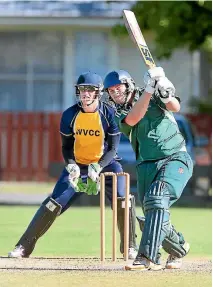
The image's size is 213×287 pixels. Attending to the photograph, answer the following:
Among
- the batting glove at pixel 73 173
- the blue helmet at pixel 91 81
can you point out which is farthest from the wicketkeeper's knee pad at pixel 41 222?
the blue helmet at pixel 91 81

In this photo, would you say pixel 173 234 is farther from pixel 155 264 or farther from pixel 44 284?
pixel 44 284

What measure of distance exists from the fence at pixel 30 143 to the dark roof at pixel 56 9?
2.93 m

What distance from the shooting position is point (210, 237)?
1245 cm

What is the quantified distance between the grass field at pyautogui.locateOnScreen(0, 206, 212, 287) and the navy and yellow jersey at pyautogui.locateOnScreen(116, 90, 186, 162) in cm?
101

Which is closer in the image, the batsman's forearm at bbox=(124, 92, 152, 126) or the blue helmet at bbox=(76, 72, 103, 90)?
the batsman's forearm at bbox=(124, 92, 152, 126)

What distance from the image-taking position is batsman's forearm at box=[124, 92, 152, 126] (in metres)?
7.94

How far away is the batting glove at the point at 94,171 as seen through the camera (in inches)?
369

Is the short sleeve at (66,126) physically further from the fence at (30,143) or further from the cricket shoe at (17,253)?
the fence at (30,143)

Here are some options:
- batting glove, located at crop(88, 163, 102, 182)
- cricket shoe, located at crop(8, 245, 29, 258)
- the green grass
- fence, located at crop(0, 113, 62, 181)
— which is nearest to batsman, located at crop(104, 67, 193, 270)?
batting glove, located at crop(88, 163, 102, 182)

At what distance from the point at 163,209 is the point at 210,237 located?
4529mm

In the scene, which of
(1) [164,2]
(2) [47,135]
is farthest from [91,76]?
(2) [47,135]

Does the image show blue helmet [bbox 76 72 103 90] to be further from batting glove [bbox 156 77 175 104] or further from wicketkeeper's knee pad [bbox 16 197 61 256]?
batting glove [bbox 156 77 175 104]

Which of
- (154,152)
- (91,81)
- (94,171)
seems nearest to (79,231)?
(94,171)

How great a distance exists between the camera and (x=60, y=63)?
90.0 feet
